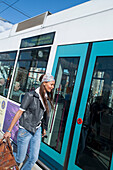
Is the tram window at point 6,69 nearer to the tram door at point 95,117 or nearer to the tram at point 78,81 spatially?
the tram at point 78,81

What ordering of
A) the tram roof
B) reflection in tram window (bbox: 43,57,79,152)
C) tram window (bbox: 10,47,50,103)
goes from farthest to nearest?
tram window (bbox: 10,47,50,103)
reflection in tram window (bbox: 43,57,79,152)
the tram roof

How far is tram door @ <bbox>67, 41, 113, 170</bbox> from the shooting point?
2.29 meters

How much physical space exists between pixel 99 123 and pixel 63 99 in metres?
0.76

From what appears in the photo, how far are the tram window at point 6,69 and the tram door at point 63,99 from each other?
190 centimetres

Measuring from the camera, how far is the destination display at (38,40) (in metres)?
3.33

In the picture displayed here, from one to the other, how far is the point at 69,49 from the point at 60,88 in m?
0.73

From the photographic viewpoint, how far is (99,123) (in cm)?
237

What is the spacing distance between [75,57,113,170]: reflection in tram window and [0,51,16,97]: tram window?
2.75 metres

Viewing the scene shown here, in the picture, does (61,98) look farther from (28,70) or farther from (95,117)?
(28,70)

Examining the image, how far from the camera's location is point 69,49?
289 centimetres

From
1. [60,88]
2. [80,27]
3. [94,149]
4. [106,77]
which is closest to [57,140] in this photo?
[94,149]

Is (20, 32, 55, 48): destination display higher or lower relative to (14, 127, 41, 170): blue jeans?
higher

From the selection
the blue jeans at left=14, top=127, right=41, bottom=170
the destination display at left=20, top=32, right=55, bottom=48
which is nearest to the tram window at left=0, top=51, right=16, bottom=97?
the destination display at left=20, top=32, right=55, bottom=48

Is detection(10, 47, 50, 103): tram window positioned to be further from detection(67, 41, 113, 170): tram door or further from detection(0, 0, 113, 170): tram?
detection(67, 41, 113, 170): tram door
